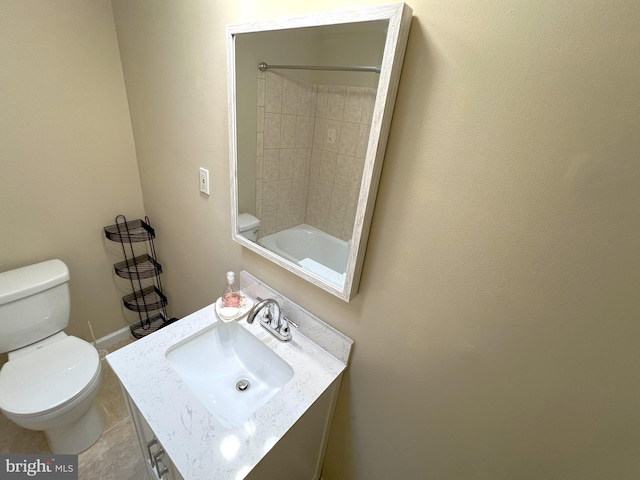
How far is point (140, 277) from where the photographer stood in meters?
1.81

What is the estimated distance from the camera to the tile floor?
1.35 m

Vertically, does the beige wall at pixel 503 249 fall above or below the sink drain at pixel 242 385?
above

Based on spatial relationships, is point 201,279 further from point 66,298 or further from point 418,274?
point 418,274

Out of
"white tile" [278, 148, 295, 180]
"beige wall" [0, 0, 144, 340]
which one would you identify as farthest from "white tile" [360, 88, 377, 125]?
"beige wall" [0, 0, 144, 340]

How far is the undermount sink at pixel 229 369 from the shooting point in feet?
3.20

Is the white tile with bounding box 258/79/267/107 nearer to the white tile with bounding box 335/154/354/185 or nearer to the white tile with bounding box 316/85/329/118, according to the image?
the white tile with bounding box 316/85/329/118

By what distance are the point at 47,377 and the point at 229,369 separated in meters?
0.88

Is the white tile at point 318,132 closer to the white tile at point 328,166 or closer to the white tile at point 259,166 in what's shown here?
the white tile at point 328,166

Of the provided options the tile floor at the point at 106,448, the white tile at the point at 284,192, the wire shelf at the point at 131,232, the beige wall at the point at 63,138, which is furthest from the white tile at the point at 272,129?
the tile floor at the point at 106,448

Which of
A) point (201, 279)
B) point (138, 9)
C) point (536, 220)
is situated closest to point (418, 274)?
point (536, 220)

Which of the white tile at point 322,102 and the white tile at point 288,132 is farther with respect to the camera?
the white tile at point 288,132

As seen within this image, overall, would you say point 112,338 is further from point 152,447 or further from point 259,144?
point 259,144

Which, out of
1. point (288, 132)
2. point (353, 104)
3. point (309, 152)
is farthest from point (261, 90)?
point (353, 104)

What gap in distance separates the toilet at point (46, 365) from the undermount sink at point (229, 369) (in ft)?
2.05
